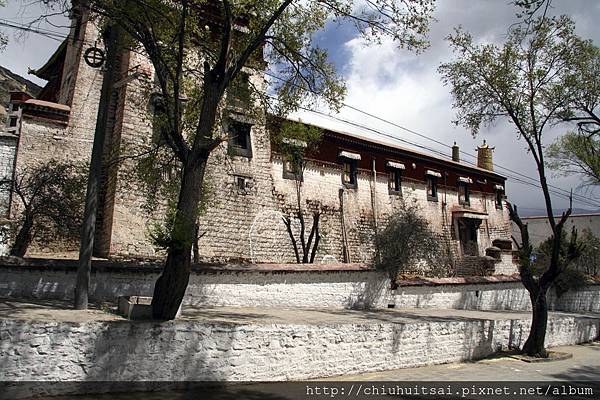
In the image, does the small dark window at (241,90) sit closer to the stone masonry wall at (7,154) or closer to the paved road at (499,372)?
the paved road at (499,372)

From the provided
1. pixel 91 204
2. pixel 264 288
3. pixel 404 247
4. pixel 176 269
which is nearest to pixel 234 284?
pixel 264 288

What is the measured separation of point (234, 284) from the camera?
12.1m

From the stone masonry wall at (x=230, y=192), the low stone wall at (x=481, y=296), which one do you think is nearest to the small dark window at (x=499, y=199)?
the stone masonry wall at (x=230, y=192)

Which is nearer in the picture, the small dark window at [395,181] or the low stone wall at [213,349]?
the low stone wall at [213,349]

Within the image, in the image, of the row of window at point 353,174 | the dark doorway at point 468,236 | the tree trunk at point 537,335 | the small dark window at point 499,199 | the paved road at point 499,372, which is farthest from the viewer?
the small dark window at point 499,199

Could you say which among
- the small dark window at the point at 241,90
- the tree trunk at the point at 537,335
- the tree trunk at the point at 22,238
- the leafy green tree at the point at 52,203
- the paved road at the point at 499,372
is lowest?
the paved road at the point at 499,372

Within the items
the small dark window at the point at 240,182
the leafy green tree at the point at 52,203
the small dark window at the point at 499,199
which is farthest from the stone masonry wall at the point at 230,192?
the small dark window at the point at 499,199

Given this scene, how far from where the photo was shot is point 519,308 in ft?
69.7

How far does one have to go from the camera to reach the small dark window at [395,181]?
88.5ft

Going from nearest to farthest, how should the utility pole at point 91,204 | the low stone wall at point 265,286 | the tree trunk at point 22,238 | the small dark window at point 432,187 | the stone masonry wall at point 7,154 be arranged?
the utility pole at point 91,204 < the low stone wall at point 265,286 < the tree trunk at point 22,238 < the stone masonry wall at point 7,154 < the small dark window at point 432,187

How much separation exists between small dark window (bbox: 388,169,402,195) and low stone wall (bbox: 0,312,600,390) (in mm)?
15078

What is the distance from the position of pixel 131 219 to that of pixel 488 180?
27.9m

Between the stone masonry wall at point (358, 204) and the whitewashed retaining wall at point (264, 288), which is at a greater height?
the stone masonry wall at point (358, 204)

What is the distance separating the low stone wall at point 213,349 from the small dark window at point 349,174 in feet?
42.4
